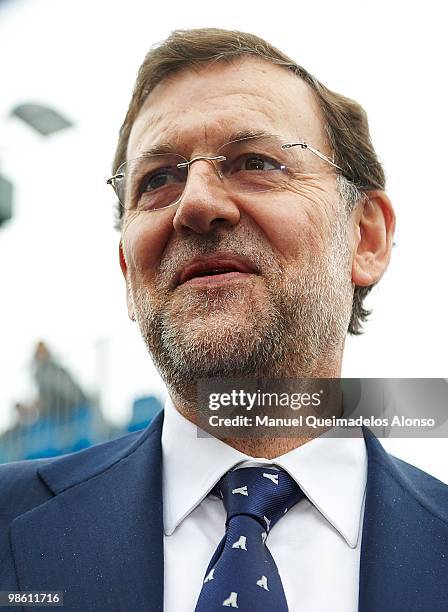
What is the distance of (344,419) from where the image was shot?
6.82 ft

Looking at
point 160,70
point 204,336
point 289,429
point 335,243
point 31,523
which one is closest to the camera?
point 31,523

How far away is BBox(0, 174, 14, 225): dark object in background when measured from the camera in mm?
4133

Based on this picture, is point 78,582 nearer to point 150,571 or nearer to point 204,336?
point 150,571

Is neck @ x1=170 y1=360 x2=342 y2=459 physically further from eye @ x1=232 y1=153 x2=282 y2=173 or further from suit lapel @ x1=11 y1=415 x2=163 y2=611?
eye @ x1=232 y1=153 x2=282 y2=173

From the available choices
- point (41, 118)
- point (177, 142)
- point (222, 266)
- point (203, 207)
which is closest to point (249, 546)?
point (222, 266)

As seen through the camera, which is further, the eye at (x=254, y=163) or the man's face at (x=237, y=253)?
the eye at (x=254, y=163)

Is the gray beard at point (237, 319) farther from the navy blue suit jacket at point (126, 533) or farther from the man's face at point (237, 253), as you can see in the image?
the navy blue suit jacket at point (126, 533)

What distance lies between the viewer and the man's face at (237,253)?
1882 mm

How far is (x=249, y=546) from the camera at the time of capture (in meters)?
1.60

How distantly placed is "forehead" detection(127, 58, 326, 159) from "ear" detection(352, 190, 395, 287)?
11.0 inches

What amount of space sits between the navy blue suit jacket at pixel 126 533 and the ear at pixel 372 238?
575 millimetres

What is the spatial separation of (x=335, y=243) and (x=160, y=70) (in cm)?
79

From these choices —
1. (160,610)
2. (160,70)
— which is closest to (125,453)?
(160,610)

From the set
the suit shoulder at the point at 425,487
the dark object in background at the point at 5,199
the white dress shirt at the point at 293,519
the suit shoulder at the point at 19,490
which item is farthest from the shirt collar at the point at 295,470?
the dark object in background at the point at 5,199
